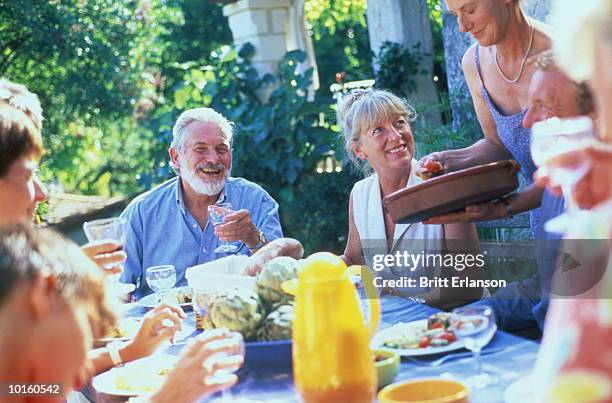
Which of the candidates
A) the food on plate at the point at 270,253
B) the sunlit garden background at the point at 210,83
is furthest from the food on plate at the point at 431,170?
the sunlit garden background at the point at 210,83

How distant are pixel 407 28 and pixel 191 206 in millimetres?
4423

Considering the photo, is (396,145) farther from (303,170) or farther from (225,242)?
(303,170)

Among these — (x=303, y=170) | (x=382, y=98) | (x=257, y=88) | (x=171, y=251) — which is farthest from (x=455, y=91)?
(x=171, y=251)

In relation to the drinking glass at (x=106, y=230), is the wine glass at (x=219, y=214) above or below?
below

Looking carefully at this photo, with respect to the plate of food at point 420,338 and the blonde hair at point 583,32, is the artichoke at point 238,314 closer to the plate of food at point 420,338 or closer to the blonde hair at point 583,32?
the plate of food at point 420,338

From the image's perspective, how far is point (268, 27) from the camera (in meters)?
8.77

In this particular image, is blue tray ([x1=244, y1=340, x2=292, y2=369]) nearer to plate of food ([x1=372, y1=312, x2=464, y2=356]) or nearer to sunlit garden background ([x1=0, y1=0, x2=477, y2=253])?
plate of food ([x1=372, y1=312, x2=464, y2=356])

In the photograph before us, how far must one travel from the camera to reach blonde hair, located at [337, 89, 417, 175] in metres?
3.66

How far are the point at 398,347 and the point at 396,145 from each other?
5.11 ft

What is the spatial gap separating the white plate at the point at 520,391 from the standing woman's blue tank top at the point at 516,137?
151 cm

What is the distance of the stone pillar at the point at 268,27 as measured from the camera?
8.62 meters

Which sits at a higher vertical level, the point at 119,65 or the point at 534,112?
the point at 119,65

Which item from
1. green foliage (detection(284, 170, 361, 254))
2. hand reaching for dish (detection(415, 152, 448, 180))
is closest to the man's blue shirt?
hand reaching for dish (detection(415, 152, 448, 180))

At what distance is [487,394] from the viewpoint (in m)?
1.80
